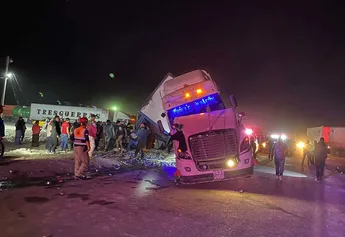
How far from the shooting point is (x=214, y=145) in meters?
8.46

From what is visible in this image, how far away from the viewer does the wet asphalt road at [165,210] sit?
500 cm

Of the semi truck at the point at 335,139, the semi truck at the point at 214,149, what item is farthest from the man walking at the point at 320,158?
Result: the semi truck at the point at 335,139

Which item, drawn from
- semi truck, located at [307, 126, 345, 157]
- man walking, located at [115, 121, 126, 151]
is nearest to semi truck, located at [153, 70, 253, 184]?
man walking, located at [115, 121, 126, 151]

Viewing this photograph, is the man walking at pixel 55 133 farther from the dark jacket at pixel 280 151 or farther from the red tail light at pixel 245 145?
the dark jacket at pixel 280 151

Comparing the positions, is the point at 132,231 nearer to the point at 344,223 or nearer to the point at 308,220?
the point at 308,220

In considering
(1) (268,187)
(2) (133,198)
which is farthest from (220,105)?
(2) (133,198)

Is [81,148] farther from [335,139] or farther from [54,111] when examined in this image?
[54,111]

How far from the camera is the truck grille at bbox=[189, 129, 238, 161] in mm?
8430

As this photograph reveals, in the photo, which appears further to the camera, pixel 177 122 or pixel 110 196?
pixel 177 122

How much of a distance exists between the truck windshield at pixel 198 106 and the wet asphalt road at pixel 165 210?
2.44 meters

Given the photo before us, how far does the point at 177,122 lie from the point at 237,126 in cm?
179

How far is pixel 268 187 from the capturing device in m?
9.42

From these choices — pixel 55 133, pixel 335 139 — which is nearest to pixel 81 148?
pixel 55 133

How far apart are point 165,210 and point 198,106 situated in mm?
5022
